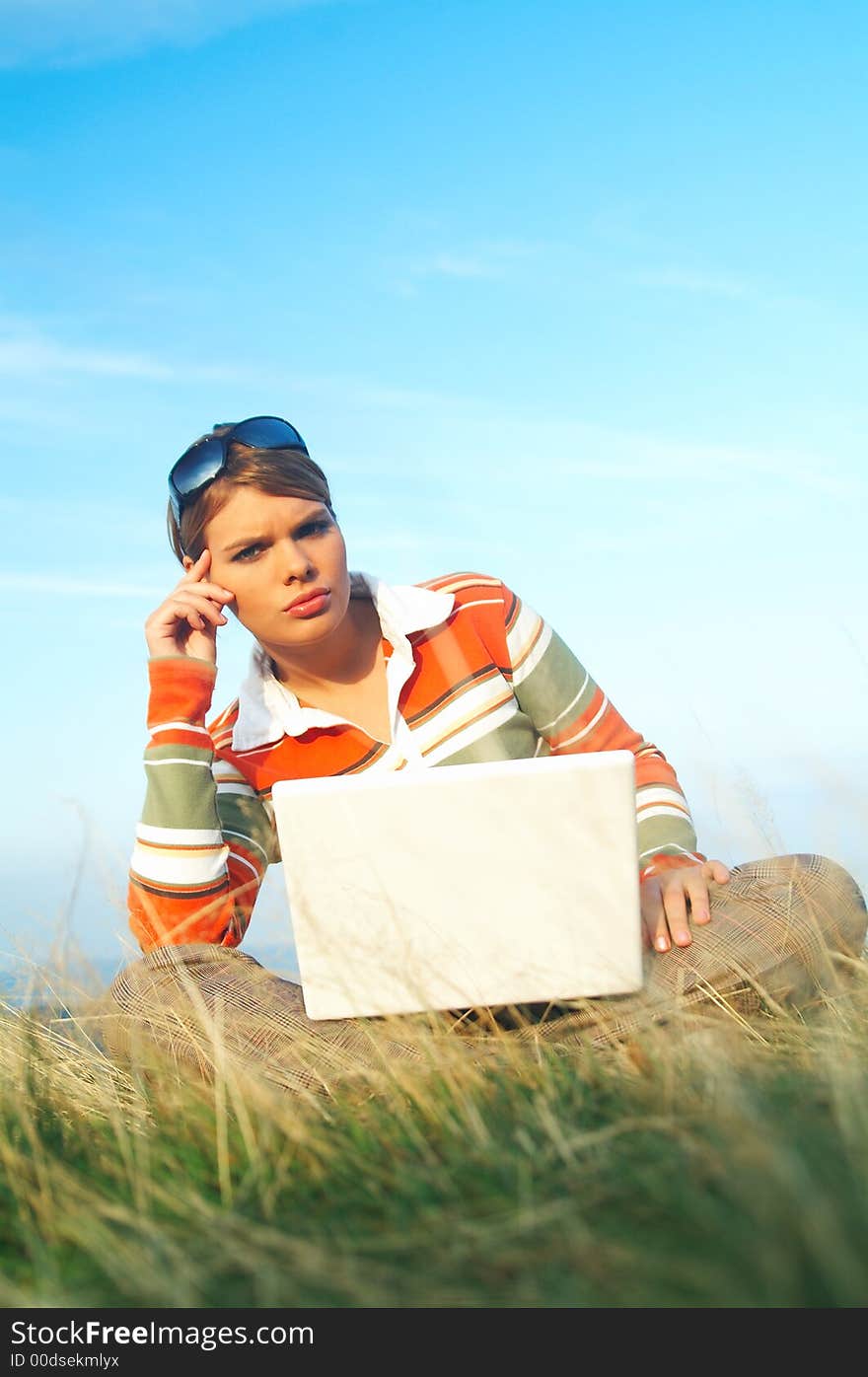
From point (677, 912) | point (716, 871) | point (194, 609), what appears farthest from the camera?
point (194, 609)

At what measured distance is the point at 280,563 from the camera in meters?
3.77

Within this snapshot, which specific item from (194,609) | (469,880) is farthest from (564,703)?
(469,880)

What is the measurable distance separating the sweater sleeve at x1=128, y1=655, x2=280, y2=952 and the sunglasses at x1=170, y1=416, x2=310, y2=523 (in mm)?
569

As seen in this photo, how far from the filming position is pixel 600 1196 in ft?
5.44

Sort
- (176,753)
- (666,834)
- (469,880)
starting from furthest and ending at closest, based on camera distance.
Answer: (176,753) → (666,834) → (469,880)

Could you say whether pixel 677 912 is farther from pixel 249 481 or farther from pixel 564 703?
pixel 249 481

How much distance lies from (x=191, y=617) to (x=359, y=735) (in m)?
0.67

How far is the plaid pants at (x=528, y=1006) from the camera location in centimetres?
279

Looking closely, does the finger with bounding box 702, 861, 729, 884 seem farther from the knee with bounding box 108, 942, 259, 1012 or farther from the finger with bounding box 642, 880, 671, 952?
the knee with bounding box 108, 942, 259, 1012

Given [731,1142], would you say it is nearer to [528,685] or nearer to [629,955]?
[629,955]

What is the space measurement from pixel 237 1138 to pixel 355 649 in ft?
6.66
